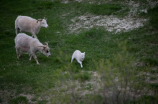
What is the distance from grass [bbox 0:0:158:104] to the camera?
20.8ft

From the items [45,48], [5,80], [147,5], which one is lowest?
[5,80]

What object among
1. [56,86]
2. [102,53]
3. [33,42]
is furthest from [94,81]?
[33,42]

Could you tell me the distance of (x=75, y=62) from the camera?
10648mm

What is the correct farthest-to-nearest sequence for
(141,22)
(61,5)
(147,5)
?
(61,5) < (147,5) < (141,22)

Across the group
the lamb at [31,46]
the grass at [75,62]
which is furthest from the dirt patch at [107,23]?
the lamb at [31,46]

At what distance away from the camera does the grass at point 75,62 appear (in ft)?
20.8

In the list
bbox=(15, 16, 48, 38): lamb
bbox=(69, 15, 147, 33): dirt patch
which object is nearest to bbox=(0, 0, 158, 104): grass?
bbox=(69, 15, 147, 33): dirt patch

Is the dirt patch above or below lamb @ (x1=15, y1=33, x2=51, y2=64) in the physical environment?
above

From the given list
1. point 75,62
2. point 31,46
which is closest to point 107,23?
point 75,62

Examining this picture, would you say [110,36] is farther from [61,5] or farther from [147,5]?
[61,5]

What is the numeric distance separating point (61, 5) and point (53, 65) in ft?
26.7

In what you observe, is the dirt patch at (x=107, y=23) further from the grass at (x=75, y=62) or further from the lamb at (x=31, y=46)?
the lamb at (x=31, y=46)

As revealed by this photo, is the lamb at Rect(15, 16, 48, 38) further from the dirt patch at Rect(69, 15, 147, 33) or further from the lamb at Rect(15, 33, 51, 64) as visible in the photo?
the lamb at Rect(15, 33, 51, 64)

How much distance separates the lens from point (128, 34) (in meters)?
12.4
